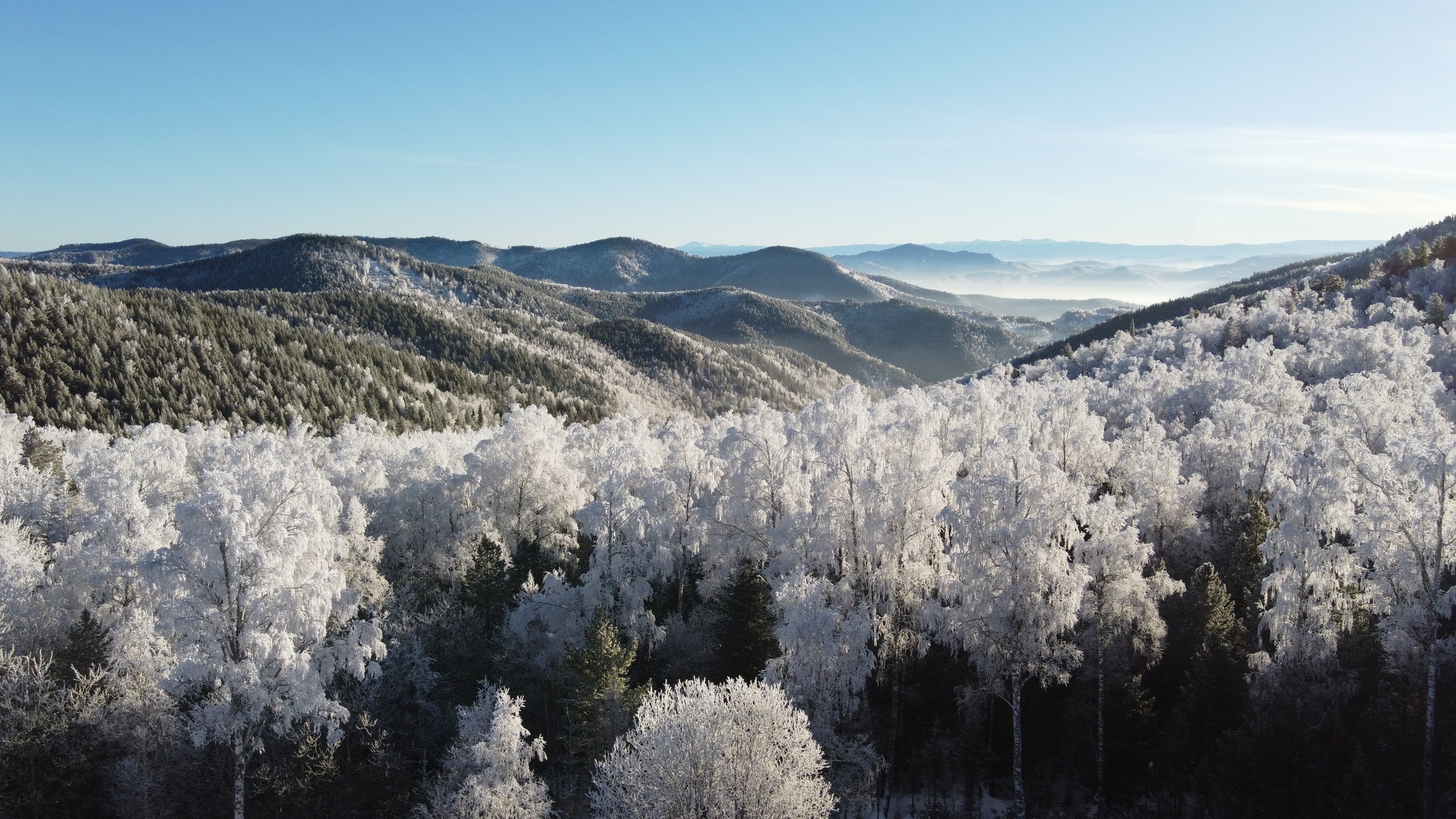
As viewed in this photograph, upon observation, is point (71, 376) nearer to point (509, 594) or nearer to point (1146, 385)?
point (509, 594)

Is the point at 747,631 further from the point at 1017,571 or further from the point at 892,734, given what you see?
the point at 1017,571

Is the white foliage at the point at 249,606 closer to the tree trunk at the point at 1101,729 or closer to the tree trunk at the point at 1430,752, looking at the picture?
the tree trunk at the point at 1101,729

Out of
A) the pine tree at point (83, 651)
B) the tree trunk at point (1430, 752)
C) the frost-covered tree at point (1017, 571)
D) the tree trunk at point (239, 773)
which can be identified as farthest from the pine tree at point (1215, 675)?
the pine tree at point (83, 651)

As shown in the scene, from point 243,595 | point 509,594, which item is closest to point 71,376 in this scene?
point 509,594

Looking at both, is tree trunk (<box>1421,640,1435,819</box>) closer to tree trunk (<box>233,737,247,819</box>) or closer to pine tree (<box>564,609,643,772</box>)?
pine tree (<box>564,609,643,772</box>)

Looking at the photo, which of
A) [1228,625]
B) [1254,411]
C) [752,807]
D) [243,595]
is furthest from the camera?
[1254,411]

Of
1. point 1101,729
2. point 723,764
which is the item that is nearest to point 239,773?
point 723,764
